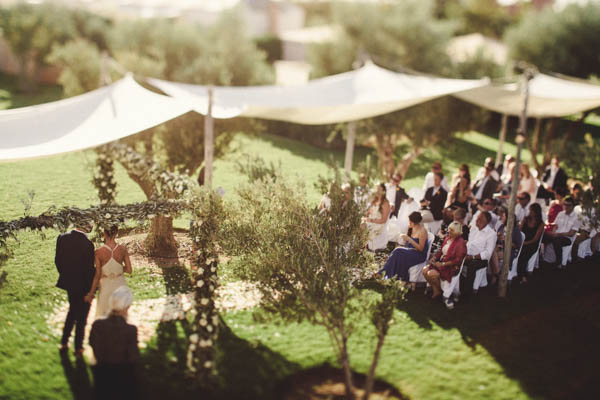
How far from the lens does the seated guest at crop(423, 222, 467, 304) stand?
293 inches

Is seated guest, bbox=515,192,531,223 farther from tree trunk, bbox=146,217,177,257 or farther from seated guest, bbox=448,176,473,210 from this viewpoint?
tree trunk, bbox=146,217,177,257

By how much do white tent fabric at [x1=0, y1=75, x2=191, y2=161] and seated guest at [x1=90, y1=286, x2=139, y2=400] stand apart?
8.69 feet

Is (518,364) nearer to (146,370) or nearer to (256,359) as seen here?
(256,359)

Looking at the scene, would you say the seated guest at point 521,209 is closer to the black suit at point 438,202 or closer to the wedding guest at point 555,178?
the black suit at point 438,202

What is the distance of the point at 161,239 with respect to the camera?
357 inches

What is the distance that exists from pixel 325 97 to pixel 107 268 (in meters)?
5.12

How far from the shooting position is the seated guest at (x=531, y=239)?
28.5 feet

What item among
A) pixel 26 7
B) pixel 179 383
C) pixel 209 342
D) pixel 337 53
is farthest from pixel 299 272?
pixel 26 7

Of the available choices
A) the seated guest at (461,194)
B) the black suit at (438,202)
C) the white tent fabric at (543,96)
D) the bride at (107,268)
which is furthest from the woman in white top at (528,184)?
the bride at (107,268)

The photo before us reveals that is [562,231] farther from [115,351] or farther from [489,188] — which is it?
[115,351]

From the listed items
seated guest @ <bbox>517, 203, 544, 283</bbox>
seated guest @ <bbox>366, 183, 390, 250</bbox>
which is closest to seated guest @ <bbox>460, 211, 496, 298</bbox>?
seated guest @ <bbox>517, 203, 544, 283</bbox>

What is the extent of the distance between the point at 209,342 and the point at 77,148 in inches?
132

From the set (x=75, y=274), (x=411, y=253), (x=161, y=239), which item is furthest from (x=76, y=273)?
(x=411, y=253)

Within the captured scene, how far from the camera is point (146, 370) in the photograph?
5.62m
